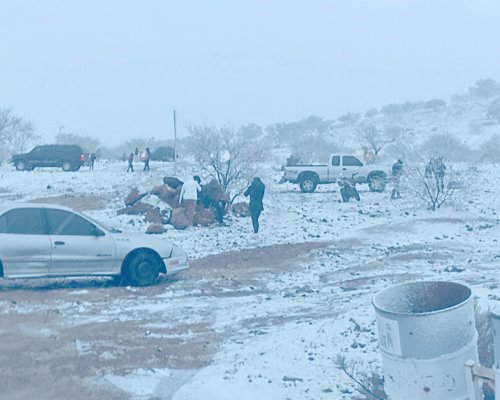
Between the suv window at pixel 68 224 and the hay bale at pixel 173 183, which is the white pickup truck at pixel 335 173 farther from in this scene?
the suv window at pixel 68 224

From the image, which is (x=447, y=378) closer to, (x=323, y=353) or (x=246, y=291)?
(x=323, y=353)

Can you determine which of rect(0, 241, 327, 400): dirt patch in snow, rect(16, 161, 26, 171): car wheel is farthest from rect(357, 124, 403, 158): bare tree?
rect(0, 241, 327, 400): dirt patch in snow

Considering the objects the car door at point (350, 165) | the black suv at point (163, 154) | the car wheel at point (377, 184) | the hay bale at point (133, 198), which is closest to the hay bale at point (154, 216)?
the hay bale at point (133, 198)

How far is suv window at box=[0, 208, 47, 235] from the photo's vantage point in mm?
14867

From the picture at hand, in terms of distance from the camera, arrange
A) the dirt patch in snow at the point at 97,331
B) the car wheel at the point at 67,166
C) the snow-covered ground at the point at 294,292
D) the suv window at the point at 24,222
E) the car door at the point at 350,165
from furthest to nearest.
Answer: the car wheel at the point at 67,166 → the car door at the point at 350,165 → the suv window at the point at 24,222 → the dirt patch in snow at the point at 97,331 → the snow-covered ground at the point at 294,292

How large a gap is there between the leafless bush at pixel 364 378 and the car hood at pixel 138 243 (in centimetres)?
710

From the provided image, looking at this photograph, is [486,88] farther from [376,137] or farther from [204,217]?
[204,217]

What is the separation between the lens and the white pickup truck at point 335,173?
37.4 m

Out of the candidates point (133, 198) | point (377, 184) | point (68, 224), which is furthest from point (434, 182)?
point (68, 224)

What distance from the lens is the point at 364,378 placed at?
8273 mm

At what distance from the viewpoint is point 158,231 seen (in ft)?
79.0

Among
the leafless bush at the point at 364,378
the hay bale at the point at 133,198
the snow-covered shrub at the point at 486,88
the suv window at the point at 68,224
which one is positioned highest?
the snow-covered shrub at the point at 486,88

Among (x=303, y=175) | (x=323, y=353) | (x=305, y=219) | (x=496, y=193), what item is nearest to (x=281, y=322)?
(x=323, y=353)

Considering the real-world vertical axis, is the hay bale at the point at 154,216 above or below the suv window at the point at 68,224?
below
